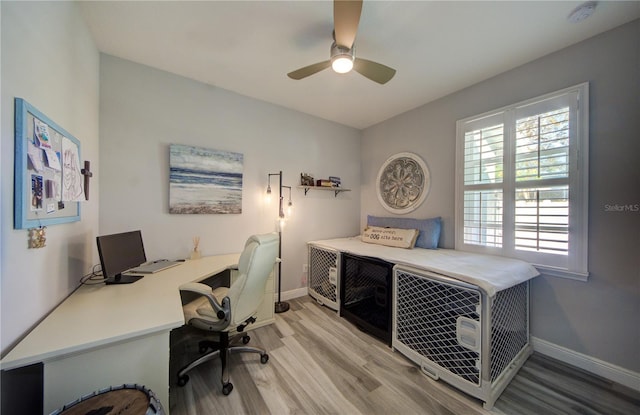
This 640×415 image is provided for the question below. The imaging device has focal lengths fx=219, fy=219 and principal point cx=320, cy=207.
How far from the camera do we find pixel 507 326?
1670mm

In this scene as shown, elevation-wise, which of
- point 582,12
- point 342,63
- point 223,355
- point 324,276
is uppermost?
point 582,12

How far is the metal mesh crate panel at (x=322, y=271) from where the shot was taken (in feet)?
8.89

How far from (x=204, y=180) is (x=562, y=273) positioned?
3409 mm

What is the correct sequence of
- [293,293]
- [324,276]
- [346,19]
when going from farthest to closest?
1. [293,293]
2. [324,276]
3. [346,19]

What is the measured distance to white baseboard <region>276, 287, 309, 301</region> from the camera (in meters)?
2.95

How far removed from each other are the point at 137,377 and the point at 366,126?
371cm

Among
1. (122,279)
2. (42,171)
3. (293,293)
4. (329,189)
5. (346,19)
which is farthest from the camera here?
(329,189)

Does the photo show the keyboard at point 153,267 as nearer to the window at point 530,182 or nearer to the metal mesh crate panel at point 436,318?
the metal mesh crate panel at point 436,318

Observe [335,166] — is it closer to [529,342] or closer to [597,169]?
[597,169]

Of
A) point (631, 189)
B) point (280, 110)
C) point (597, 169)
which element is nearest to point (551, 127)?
point (597, 169)

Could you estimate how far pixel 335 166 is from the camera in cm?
345

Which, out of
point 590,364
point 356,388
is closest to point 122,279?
point 356,388

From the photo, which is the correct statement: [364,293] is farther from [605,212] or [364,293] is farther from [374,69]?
[374,69]

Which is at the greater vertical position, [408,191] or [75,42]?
[75,42]
